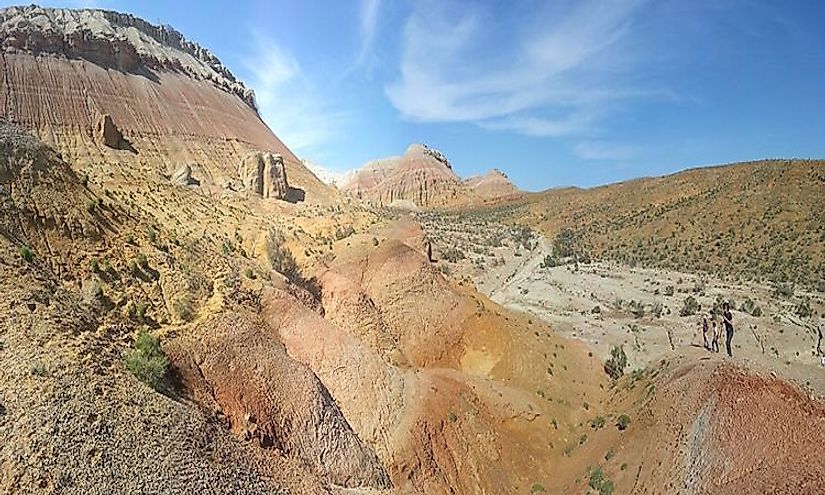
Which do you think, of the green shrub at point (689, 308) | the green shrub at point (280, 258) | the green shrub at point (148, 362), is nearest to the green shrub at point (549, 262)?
the green shrub at point (689, 308)

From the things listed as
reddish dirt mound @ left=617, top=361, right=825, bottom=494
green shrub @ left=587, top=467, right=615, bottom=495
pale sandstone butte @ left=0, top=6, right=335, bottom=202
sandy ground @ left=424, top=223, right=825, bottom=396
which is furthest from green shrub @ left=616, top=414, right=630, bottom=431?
pale sandstone butte @ left=0, top=6, right=335, bottom=202

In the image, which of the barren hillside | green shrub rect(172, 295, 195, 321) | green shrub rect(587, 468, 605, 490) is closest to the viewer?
green shrub rect(172, 295, 195, 321)

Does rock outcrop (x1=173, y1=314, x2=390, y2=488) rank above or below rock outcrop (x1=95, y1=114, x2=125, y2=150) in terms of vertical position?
below

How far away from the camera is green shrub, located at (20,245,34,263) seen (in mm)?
9602

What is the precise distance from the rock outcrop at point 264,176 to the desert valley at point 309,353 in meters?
0.16

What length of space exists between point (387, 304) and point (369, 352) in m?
5.38

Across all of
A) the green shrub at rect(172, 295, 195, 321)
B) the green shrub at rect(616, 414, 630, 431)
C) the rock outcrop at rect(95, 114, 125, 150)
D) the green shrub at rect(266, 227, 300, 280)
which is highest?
the rock outcrop at rect(95, 114, 125, 150)

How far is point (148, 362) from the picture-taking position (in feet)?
29.6

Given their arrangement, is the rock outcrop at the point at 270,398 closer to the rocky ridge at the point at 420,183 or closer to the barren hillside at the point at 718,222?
the barren hillside at the point at 718,222

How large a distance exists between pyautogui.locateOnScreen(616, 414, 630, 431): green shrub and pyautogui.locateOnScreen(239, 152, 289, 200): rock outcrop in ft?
96.9

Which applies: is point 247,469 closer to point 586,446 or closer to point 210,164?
point 586,446

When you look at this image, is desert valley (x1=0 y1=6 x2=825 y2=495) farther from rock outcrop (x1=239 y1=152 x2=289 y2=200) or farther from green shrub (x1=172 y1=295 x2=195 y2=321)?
rock outcrop (x1=239 y1=152 x2=289 y2=200)

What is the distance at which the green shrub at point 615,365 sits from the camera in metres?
22.4

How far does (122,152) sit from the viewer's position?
36.9m
